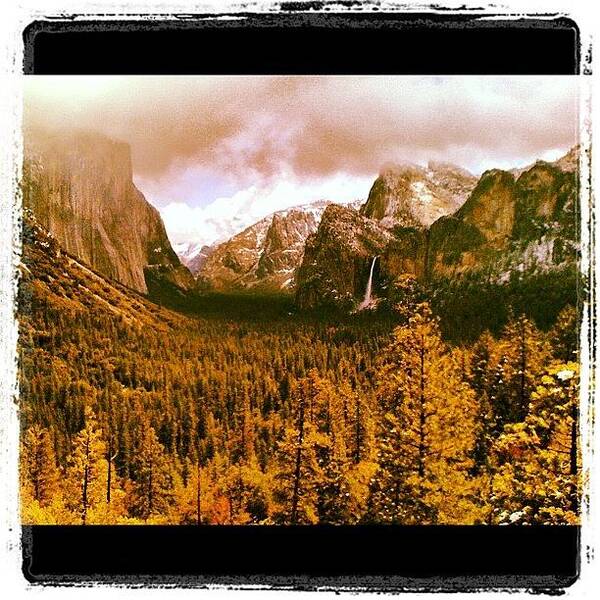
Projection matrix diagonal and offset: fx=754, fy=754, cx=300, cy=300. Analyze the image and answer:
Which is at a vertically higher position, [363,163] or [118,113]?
[118,113]

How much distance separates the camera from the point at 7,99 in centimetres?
420

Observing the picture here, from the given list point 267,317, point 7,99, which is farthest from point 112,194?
point 267,317

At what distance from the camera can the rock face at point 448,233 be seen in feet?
14.2

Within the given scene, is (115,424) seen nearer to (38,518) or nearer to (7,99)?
(38,518)

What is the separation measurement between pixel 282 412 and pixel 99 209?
160cm

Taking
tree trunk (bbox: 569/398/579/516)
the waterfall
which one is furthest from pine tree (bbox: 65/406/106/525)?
tree trunk (bbox: 569/398/579/516)

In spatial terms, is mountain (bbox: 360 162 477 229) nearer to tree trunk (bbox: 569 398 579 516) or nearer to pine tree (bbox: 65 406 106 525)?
tree trunk (bbox: 569 398 579 516)

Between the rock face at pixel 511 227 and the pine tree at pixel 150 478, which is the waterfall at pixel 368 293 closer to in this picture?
the rock face at pixel 511 227

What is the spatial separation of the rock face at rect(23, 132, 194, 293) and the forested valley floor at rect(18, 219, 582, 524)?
0.43 ft

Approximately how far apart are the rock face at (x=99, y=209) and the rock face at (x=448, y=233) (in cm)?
87

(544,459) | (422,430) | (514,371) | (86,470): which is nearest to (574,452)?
(544,459)

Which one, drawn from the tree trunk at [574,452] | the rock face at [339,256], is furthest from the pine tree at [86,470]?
the tree trunk at [574,452]

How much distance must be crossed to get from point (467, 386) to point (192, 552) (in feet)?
6.07

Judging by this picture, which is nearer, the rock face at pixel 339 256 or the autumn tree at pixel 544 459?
the autumn tree at pixel 544 459
